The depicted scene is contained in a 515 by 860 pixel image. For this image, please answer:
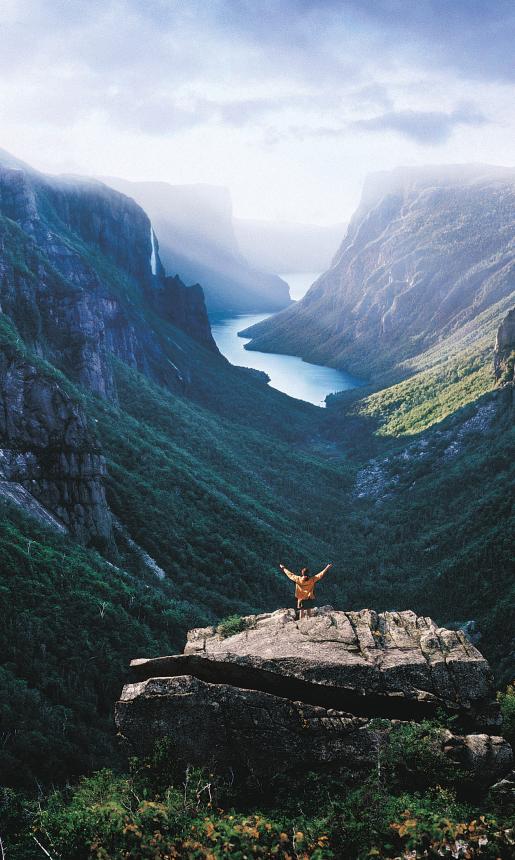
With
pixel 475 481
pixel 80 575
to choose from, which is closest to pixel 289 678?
pixel 80 575

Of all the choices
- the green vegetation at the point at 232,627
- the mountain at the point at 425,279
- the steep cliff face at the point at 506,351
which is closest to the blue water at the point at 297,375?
the mountain at the point at 425,279

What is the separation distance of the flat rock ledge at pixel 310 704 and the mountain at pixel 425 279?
11355cm

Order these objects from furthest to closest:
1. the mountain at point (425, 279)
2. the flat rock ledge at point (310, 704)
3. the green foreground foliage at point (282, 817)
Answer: the mountain at point (425, 279) < the flat rock ledge at point (310, 704) < the green foreground foliage at point (282, 817)

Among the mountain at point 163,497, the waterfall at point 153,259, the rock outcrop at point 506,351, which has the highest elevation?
the waterfall at point 153,259

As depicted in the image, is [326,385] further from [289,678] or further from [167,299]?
[289,678]

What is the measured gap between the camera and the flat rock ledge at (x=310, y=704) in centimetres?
1248

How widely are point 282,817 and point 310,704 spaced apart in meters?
2.24

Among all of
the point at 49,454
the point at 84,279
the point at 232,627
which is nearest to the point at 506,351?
the point at 49,454

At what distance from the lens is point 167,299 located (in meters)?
130

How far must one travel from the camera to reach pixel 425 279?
160 m

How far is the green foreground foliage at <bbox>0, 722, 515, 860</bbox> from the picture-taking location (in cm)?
1028

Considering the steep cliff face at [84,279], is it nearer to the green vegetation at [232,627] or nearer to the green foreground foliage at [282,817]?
the green vegetation at [232,627]

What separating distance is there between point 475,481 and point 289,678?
4584 cm

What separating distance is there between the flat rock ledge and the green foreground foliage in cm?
42
